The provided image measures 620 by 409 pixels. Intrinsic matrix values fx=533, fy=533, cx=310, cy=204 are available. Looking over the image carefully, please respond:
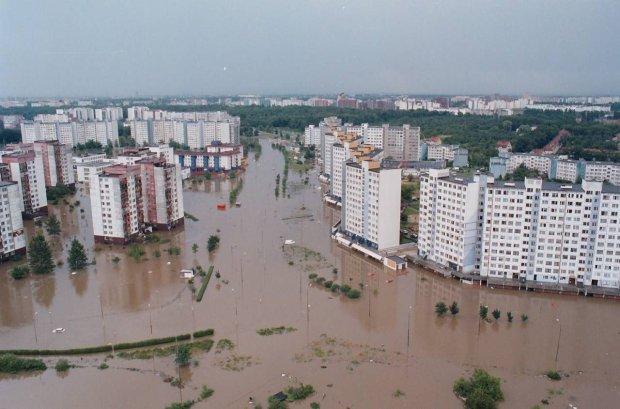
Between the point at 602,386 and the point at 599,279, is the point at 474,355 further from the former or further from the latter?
the point at 599,279

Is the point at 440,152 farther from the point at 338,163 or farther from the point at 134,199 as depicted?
the point at 134,199

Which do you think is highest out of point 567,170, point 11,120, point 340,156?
point 11,120

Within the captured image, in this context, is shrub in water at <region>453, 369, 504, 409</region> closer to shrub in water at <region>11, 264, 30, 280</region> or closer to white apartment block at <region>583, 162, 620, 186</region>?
shrub in water at <region>11, 264, 30, 280</region>

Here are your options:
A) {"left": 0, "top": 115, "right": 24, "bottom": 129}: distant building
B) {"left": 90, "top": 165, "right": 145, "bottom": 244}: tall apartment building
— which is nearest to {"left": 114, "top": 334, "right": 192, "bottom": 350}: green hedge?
{"left": 90, "top": 165, "right": 145, "bottom": 244}: tall apartment building

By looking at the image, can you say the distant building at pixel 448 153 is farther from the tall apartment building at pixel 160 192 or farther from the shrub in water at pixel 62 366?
the shrub in water at pixel 62 366

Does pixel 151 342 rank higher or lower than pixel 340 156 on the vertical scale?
lower

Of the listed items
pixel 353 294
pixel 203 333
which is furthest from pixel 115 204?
pixel 353 294

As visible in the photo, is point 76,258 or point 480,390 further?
point 76,258

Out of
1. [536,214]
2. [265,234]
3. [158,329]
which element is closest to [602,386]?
[536,214]
